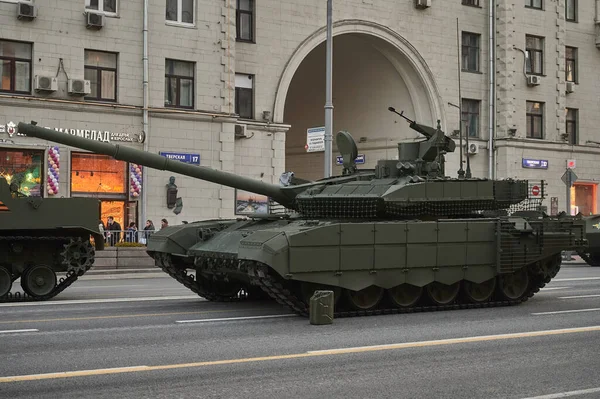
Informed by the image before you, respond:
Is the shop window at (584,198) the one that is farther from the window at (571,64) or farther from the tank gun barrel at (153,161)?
the tank gun barrel at (153,161)

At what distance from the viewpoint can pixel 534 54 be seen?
40.7 meters

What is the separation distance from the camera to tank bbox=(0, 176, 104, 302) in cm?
1622

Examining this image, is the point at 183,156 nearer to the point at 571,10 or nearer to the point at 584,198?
the point at 584,198

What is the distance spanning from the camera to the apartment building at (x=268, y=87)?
93.6 ft

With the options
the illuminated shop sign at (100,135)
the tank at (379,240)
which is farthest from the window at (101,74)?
the tank at (379,240)

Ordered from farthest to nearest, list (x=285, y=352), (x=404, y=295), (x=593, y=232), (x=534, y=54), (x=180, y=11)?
(x=534, y=54), (x=180, y=11), (x=593, y=232), (x=404, y=295), (x=285, y=352)

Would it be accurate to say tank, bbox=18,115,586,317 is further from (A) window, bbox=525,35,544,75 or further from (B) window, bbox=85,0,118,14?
(A) window, bbox=525,35,544,75

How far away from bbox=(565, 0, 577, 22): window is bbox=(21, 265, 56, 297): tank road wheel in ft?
104

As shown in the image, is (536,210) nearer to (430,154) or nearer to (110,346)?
(430,154)

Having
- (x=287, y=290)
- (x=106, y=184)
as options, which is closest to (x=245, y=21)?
(x=106, y=184)

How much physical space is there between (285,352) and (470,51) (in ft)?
101

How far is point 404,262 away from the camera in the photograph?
1395cm

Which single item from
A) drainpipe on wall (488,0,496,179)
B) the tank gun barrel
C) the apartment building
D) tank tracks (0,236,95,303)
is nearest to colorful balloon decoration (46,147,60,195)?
the apartment building

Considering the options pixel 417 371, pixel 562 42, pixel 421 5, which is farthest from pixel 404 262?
pixel 562 42
